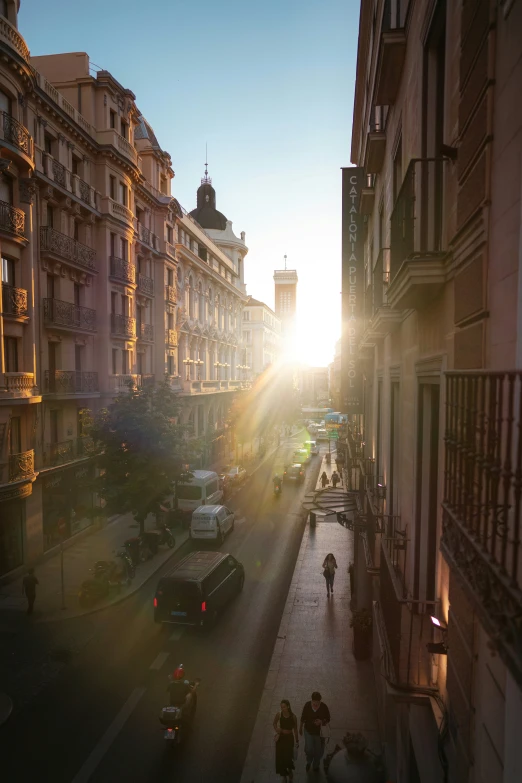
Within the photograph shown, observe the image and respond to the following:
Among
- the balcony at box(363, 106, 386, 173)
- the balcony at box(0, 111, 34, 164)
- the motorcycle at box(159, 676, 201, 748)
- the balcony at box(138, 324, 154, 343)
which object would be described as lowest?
the motorcycle at box(159, 676, 201, 748)

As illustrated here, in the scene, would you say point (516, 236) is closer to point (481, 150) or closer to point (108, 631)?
point (481, 150)

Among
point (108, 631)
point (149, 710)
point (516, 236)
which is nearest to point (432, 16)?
point (516, 236)

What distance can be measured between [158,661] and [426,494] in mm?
10909

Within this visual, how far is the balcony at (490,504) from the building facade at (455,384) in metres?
0.01

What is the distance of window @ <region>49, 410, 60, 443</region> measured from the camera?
78.7 ft

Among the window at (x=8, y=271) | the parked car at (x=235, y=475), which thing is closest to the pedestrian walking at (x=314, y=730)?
the window at (x=8, y=271)

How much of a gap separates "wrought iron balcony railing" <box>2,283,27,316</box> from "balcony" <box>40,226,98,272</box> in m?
3.05

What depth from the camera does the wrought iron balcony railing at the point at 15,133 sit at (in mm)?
19125

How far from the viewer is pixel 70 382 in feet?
81.4

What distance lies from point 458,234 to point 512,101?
1.36 metres

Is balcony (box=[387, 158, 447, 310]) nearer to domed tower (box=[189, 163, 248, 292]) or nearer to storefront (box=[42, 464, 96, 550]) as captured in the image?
storefront (box=[42, 464, 96, 550])

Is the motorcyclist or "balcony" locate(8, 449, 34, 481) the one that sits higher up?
"balcony" locate(8, 449, 34, 481)

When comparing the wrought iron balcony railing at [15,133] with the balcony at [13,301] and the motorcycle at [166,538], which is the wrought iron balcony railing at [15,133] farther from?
the motorcycle at [166,538]

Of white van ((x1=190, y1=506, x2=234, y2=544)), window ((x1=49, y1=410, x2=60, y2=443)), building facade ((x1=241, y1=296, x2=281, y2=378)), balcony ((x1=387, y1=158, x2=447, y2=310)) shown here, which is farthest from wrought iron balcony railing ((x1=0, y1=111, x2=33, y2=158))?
building facade ((x1=241, y1=296, x2=281, y2=378))
